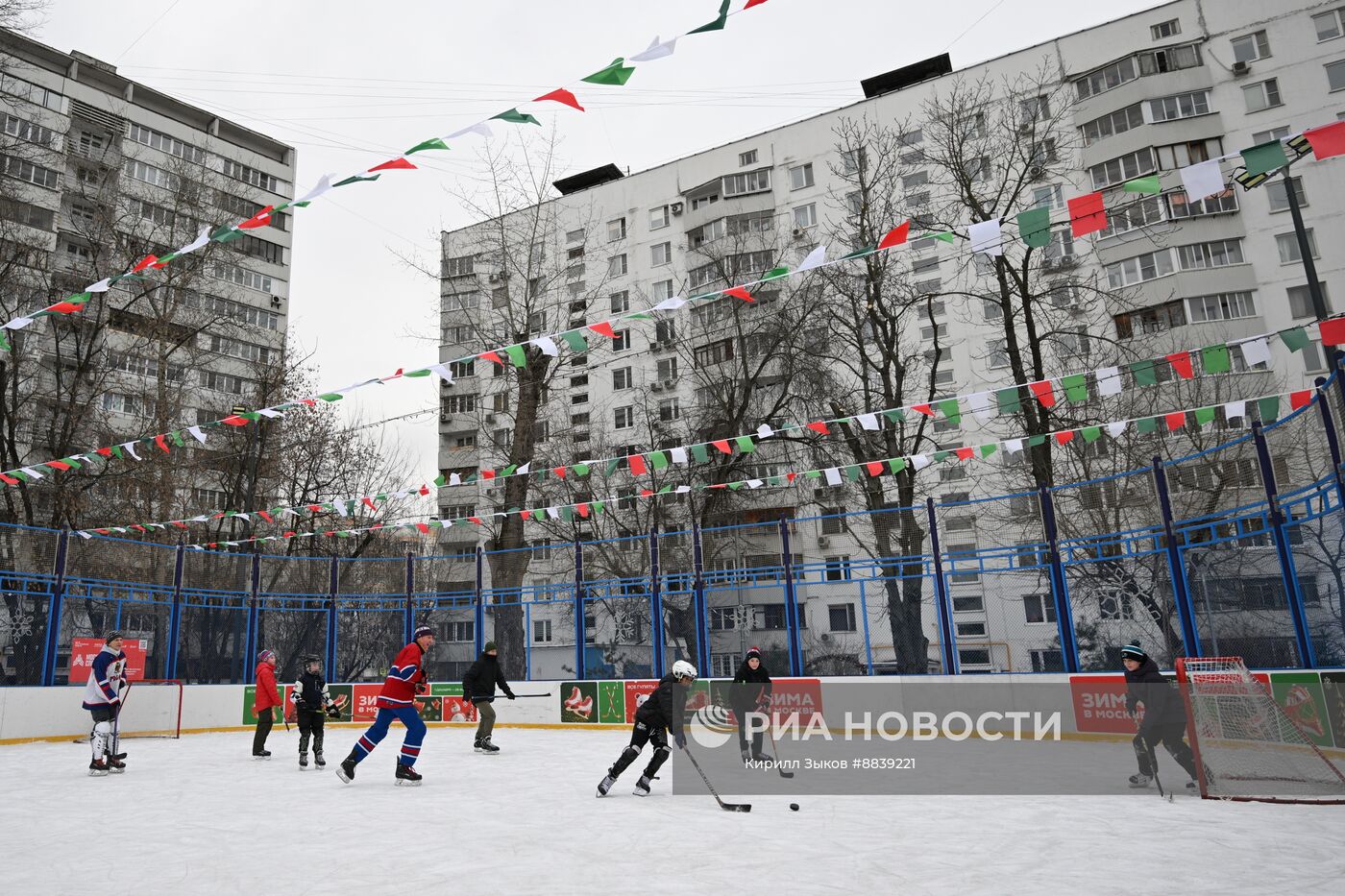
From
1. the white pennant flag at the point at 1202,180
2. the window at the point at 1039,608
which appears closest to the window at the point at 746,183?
the window at the point at 1039,608

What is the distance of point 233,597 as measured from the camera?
1959 cm

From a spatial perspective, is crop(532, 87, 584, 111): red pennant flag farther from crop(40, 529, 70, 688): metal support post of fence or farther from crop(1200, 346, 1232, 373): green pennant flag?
crop(40, 529, 70, 688): metal support post of fence

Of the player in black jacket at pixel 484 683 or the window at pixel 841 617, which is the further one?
the window at pixel 841 617

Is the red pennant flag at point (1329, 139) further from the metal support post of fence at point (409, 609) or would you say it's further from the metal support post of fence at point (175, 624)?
the metal support post of fence at point (175, 624)

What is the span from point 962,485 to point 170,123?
5116cm

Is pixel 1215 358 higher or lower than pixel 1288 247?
lower

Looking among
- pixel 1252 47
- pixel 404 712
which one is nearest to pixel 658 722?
pixel 404 712

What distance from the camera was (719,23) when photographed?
720 cm

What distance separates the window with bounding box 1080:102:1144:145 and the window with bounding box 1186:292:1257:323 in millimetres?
8185

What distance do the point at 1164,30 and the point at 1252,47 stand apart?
356cm

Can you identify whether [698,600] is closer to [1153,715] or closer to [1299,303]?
[1153,715]

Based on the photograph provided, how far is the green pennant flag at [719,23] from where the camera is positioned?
7.05 meters

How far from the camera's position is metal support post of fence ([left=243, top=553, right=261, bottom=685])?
19.7 metres

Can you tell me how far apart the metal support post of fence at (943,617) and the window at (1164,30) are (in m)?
34.4
